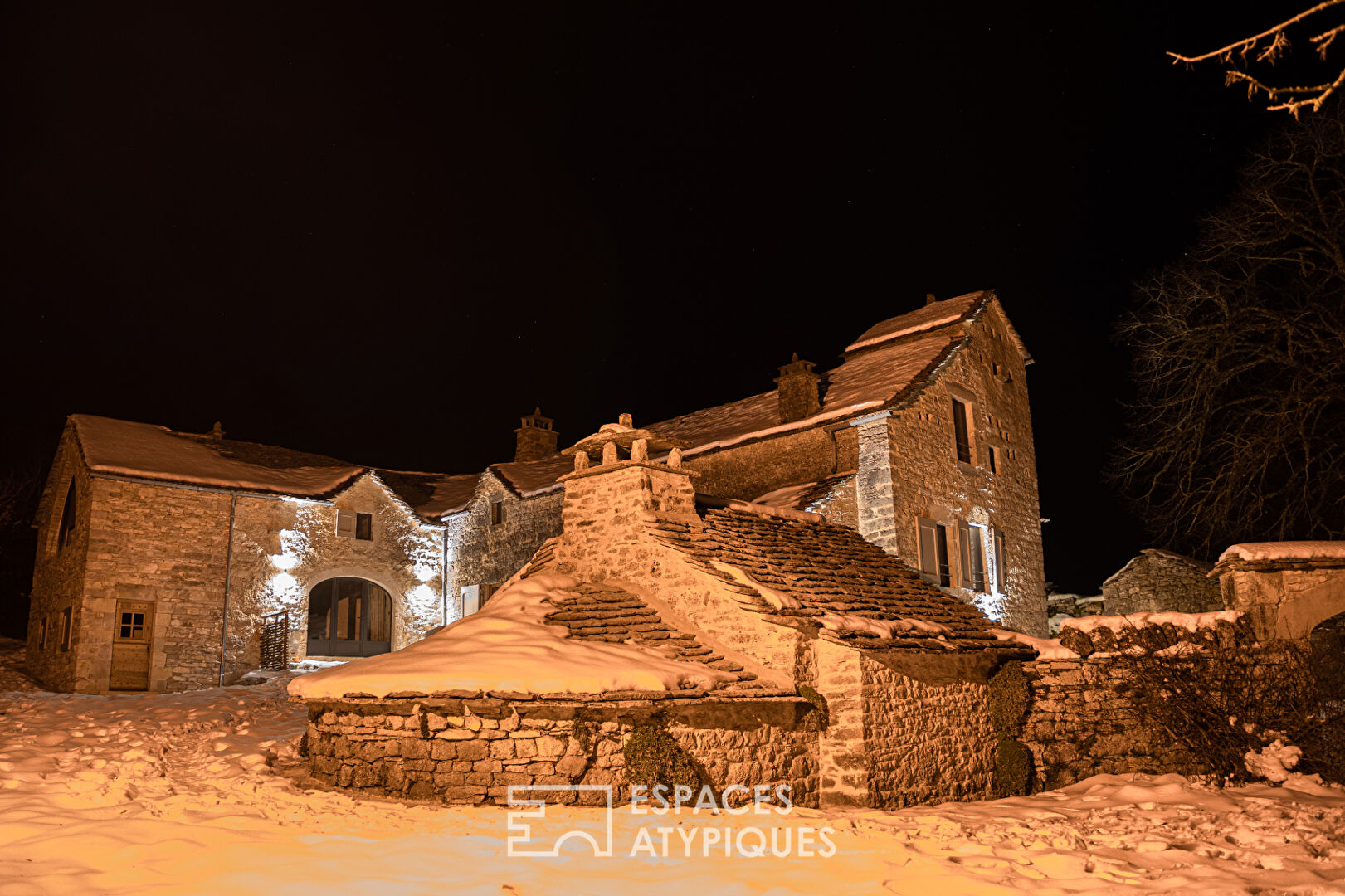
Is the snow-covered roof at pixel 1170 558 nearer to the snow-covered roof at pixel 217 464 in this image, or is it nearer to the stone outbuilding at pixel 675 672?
the stone outbuilding at pixel 675 672

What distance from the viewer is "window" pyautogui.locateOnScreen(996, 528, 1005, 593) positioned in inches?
833

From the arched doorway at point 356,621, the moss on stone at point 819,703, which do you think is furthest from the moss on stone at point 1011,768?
the arched doorway at point 356,621

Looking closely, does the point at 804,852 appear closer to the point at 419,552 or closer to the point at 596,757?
the point at 596,757

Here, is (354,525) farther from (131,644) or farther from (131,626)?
(131,644)

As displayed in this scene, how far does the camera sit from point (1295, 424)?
14.8 metres

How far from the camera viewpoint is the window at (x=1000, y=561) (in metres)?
21.2

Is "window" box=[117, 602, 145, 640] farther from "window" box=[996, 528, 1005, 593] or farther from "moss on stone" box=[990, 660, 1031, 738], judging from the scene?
"window" box=[996, 528, 1005, 593]

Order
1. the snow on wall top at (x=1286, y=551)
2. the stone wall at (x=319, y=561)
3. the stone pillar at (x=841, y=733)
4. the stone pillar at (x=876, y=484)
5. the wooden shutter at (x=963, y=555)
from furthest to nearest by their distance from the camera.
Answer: the stone wall at (x=319, y=561) < the wooden shutter at (x=963, y=555) < the stone pillar at (x=876, y=484) < the snow on wall top at (x=1286, y=551) < the stone pillar at (x=841, y=733)

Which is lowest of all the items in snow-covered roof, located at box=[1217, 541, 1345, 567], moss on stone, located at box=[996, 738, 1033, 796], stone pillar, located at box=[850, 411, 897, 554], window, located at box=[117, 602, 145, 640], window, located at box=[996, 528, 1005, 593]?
moss on stone, located at box=[996, 738, 1033, 796]

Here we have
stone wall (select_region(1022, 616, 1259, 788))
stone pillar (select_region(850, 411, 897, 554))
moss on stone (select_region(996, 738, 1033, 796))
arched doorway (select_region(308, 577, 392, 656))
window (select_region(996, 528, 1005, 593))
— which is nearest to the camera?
moss on stone (select_region(996, 738, 1033, 796))

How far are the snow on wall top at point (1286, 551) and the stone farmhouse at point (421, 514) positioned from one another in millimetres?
5929

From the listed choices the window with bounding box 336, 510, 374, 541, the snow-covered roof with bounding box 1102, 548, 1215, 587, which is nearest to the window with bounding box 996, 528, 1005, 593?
the snow-covered roof with bounding box 1102, 548, 1215, 587

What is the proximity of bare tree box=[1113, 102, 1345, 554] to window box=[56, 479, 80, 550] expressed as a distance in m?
22.1

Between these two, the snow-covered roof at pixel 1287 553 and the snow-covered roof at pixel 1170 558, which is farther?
the snow-covered roof at pixel 1170 558
